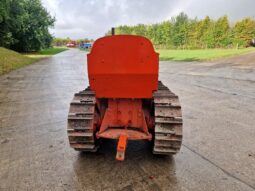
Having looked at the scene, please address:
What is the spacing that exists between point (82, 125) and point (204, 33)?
2294 inches

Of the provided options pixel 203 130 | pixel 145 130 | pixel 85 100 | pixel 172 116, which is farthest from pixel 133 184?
pixel 203 130

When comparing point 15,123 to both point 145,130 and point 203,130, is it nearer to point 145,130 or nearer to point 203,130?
point 145,130

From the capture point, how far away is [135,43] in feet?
9.65

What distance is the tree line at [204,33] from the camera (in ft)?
159

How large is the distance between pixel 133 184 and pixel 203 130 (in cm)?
236

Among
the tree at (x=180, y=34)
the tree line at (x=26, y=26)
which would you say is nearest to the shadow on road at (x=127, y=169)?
the tree line at (x=26, y=26)

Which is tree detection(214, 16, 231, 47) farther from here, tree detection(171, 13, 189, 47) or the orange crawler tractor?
the orange crawler tractor

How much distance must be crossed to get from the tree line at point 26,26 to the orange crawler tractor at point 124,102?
26.8 metres

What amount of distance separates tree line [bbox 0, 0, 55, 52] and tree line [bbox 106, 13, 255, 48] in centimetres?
1262

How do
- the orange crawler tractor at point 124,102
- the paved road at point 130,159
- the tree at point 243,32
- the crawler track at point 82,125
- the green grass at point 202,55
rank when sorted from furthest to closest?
1. the tree at point 243,32
2. the green grass at point 202,55
3. the crawler track at point 82,125
4. the orange crawler tractor at point 124,102
5. the paved road at point 130,159

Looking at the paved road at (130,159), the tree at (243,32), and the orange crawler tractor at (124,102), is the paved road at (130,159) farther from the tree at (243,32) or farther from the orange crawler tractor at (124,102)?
the tree at (243,32)

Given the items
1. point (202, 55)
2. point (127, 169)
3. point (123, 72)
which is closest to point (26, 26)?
point (202, 55)

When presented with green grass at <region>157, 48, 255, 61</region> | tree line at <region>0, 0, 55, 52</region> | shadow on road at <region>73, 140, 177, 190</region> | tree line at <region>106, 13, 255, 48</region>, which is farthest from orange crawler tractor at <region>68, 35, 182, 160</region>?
tree line at <region>106, 13, 255, 48</region>

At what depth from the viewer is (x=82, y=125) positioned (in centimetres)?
319
